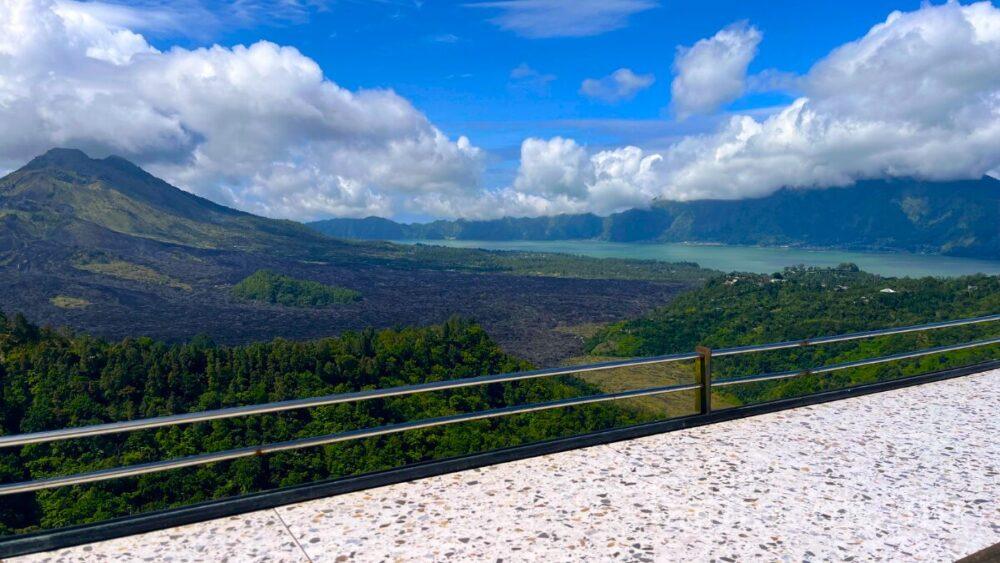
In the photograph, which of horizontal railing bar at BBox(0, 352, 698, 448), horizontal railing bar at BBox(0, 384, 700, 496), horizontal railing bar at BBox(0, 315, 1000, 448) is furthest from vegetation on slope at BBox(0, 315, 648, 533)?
horizontal railing bar at BBox(0, 352, 698, 448)

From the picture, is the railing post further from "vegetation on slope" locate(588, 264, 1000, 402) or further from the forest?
"vegetation on slope" locate(588, 264, 1000, 402)

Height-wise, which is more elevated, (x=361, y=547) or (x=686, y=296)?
(x=361, y=547)

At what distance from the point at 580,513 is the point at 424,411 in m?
40.7

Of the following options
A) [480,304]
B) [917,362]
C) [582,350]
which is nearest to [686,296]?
[582,350]

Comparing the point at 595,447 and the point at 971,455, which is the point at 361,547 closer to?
the point at 595,447

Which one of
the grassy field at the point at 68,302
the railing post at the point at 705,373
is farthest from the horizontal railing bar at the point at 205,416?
the grassy field at the point at 68,302

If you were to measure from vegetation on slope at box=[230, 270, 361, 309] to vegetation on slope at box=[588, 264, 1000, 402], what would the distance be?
90225mm

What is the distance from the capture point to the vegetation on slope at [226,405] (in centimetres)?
3838

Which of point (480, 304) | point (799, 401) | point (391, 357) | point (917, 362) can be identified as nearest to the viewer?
point (799, 401)

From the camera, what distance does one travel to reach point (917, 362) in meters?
47.2

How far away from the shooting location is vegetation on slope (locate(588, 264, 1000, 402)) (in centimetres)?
6128

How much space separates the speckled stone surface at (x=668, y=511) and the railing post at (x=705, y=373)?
43 centimetres

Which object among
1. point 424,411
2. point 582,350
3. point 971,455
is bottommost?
point 582,350

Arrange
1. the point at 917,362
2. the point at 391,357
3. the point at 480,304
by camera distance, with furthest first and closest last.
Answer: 1. the point at 480,304
2. the point at 391,357
3. the point at 917,362
